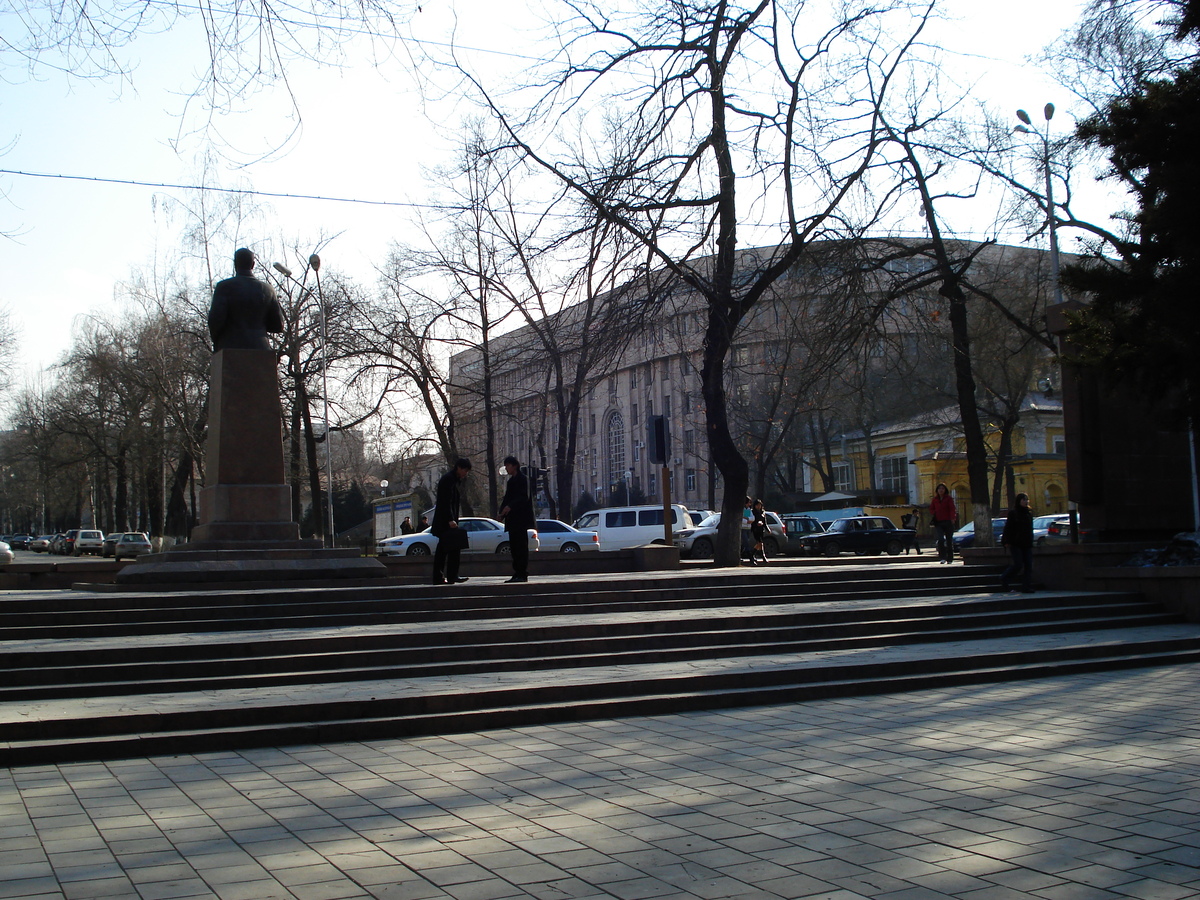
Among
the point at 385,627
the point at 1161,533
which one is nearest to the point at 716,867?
the point at 385,627

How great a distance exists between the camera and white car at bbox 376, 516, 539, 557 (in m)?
26.7

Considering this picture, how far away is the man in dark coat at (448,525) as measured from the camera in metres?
12.7

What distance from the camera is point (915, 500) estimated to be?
56562mm

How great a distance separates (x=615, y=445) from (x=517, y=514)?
77.4 m

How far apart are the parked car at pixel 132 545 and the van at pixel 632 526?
2526 cm

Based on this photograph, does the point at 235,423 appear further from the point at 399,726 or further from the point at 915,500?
the point at 915,500

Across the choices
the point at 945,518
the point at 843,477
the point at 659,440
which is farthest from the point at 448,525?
the point at 843,477

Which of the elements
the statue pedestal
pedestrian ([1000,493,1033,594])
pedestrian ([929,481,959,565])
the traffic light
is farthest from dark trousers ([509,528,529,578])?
pedestrian ([929,481,959,565])

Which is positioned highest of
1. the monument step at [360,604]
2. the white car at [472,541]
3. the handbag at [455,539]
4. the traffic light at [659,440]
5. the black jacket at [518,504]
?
the traffic light at [659,440]

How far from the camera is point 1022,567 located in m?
14.8

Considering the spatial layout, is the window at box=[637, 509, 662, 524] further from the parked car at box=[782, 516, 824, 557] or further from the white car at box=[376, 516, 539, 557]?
the parked car at box=[782, 516, 824, 557]

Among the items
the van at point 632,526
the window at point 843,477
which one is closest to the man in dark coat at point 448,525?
the van at point 632,526

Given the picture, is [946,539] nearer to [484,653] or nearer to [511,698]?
[484,653]

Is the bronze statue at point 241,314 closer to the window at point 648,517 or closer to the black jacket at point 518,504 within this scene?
the black jacket at point 518,504
